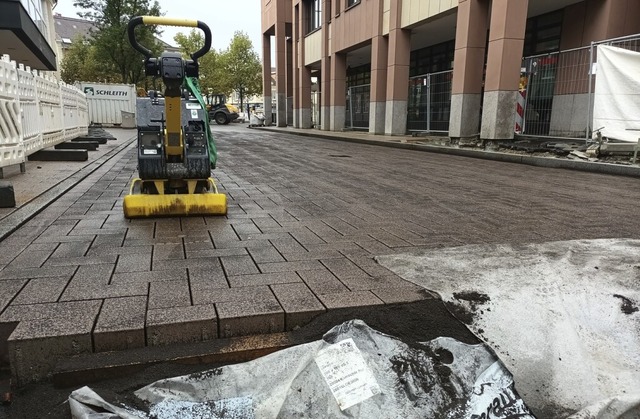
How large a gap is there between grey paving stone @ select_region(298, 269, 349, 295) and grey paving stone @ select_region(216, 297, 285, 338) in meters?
0.35

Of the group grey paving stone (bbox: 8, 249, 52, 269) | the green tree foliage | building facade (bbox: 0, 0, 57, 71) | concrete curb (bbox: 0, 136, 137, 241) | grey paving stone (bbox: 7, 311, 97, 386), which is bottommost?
grey paving stone (bbox: 7, 311, 97, 386)

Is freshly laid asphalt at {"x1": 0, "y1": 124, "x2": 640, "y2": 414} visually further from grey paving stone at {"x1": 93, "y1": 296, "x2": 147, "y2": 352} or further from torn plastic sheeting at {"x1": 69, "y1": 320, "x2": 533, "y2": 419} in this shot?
torn plastic sheeting at {"x1": 69, "y1": 320, "x2": 533, "y2": 419}

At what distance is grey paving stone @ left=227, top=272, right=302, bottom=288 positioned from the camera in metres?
2.81

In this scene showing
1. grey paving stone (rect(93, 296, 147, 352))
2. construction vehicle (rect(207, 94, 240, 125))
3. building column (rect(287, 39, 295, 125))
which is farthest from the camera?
construction vehicle (rect(207, 94, 240, 125))

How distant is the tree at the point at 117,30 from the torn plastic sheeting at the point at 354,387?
34.5 metres

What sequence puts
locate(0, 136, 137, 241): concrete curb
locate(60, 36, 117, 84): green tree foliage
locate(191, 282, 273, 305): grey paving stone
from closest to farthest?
locate(191, 282, 273, 305): grey paving stone, locate(0, 136, 137, 241): concrete curb, locate(60, 36, 117, 84): green tree foliage

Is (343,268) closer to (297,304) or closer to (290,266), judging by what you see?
(290,266)

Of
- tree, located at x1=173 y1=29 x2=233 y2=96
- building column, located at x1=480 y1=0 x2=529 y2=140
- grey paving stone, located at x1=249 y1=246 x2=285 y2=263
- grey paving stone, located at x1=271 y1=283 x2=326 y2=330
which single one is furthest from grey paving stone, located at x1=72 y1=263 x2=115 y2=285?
tree, located at x1=173 y1=29 x2=233 y2=96

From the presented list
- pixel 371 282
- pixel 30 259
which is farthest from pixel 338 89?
pixel 371 282

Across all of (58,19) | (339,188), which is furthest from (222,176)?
(58,19)

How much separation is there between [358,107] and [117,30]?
1889 cm

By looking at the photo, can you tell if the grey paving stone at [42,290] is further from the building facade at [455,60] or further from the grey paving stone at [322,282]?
the building facade at [455,60]

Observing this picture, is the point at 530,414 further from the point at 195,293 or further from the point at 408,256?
the point at 195,293

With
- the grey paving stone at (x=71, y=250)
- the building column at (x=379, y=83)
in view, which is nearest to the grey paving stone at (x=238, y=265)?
the grey paving stone at (x=71, y=250)
